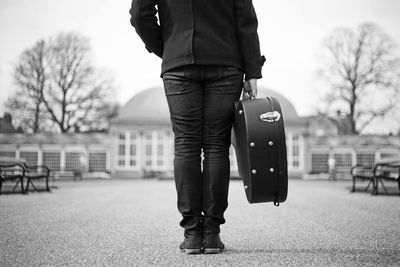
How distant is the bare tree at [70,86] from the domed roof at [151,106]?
2150 millimetres

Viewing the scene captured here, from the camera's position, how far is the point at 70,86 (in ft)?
112

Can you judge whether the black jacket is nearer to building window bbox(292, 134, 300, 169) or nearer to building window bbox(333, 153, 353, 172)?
building window bbox(292, 134, 300, 169)

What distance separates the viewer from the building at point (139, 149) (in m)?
31.3

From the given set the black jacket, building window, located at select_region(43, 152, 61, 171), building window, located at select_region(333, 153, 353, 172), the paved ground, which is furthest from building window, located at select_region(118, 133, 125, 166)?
the black jacket

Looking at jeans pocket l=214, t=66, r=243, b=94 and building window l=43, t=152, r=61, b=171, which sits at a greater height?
jeans pocket l=214, t=66, r=243, b=94

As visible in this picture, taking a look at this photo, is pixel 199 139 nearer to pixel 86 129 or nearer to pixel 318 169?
pixel 318 169

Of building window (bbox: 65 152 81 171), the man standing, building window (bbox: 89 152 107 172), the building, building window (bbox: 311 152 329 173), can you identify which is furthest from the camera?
building window (bbox: 311 152 329 173)

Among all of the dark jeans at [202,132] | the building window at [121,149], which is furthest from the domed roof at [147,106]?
the dark jeans at [202,132]

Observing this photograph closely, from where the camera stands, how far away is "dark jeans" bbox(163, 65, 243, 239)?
2.59 m

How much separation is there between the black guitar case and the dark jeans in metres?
0.18

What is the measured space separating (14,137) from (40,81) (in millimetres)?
4283

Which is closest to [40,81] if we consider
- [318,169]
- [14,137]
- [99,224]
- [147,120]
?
[14,137]

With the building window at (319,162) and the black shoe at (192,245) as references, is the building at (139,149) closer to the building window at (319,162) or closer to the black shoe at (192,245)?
the building window at (319,162)

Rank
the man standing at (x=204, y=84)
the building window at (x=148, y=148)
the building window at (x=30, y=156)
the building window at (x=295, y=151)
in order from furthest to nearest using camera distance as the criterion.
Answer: the building window at (x=295, y=151) → the building window at (x=30, y=156) → the building window at (x=148, y=148) → the man standing at (x=204, y=84)
